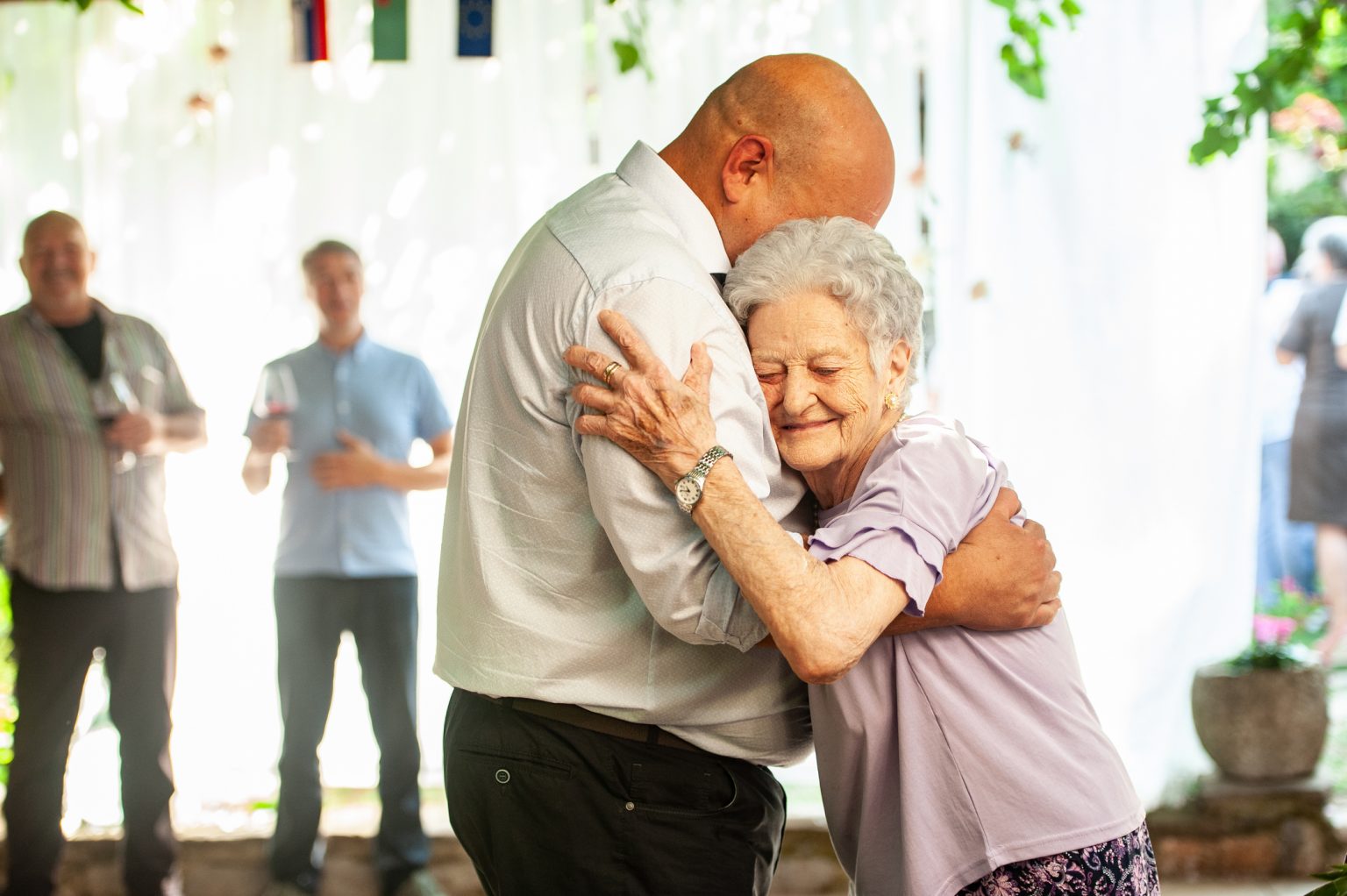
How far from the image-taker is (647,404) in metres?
1.46

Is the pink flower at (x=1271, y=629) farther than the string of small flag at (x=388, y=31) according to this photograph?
Yes

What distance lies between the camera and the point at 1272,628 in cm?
467

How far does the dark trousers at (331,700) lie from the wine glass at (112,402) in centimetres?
56

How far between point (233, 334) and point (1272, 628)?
3.71 m

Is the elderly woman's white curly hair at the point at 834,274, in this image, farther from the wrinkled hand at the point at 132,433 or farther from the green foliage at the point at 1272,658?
the green foliage at the point at 1272,658

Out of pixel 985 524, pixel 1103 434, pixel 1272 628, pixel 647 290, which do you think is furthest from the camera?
pixel 1272 628

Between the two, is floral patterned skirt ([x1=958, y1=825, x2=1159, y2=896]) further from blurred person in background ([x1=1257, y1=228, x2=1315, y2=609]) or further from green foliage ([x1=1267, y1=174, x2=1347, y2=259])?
green foliage ([x1=1267, y1=174, x2=1347, y2=259])

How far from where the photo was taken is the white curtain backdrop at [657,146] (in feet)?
12.4

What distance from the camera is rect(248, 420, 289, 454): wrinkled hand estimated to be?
150 inches

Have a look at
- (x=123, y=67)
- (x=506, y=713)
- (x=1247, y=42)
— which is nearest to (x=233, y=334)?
(x=123, y=67)

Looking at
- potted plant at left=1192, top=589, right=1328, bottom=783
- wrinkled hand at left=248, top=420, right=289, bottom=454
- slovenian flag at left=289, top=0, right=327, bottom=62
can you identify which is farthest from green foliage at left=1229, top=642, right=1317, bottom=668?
slovenian flag at left=289, top=0, right=327, bottom=62

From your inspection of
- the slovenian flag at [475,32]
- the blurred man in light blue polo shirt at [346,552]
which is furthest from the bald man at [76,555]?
the slovenian flag at [475,32]

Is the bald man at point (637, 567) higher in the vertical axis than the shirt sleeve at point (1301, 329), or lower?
lower

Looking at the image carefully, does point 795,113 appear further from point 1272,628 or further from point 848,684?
point 1272,628
